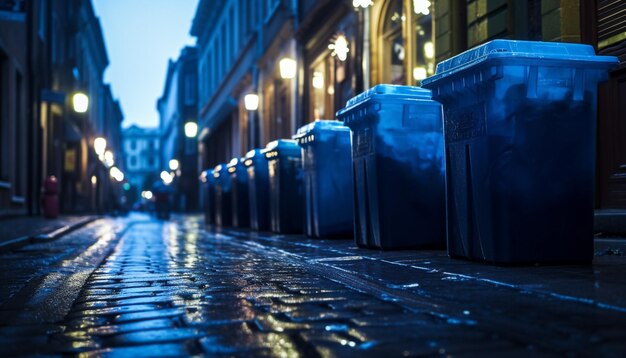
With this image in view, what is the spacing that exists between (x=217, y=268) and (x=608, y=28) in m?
4.51

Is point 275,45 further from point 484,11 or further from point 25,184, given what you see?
point 484,11

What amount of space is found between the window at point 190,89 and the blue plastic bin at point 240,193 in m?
41.5

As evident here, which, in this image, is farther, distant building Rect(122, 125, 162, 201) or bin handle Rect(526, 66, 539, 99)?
distant building Rect(122, 125, 162, 201)

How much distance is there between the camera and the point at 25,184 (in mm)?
20172

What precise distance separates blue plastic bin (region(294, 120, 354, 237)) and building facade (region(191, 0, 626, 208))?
2.10 meters

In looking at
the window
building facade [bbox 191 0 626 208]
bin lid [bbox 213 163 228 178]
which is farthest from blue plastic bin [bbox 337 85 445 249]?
the window

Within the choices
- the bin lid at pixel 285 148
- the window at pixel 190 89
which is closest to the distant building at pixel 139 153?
the window at pixel 190 89

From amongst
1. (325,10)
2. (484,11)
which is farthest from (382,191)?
(325,10)

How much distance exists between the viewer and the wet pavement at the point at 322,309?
2.74 m

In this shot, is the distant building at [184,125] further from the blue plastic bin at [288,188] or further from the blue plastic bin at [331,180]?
the blue plastic bin at [331,180]

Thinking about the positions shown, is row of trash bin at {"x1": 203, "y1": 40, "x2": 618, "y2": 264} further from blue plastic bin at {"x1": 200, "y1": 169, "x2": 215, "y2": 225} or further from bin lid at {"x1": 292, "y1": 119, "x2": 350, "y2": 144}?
blue plastic bin at {"x1": 200, "y1": 169, "x2": 215, "y2": 225}

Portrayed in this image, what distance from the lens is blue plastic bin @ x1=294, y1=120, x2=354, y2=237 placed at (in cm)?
960

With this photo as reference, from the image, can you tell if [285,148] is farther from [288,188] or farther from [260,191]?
[260,191]

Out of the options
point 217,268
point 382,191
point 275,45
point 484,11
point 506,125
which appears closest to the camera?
point 506,125
